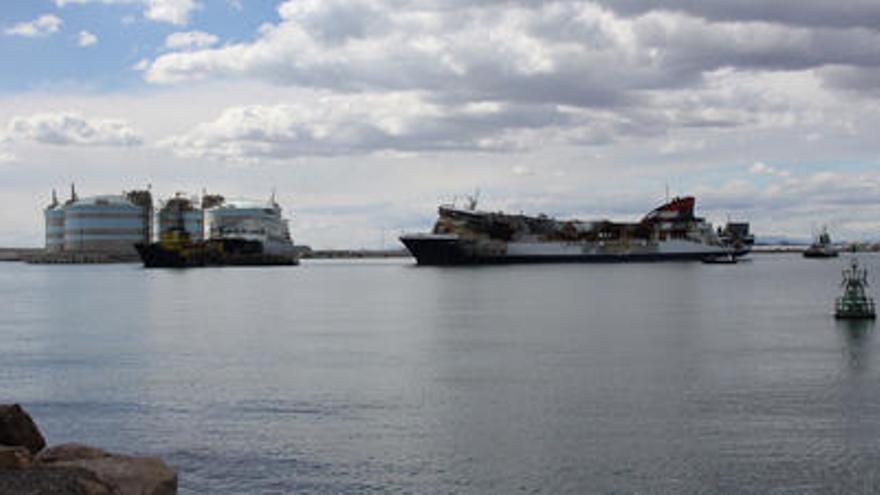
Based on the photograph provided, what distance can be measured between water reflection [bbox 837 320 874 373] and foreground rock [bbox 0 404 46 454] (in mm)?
31463

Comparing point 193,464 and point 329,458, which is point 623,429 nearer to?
point 329,458

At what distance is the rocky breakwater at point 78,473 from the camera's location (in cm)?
1730

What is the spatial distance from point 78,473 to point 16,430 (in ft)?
17.7

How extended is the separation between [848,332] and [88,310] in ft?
194

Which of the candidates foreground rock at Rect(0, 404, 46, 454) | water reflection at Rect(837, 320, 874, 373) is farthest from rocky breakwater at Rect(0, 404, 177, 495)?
water reflection at Rect(837, 320, 874, 373)

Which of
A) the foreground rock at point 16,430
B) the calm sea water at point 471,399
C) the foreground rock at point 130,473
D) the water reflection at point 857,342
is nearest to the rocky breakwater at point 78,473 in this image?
the foreground rock at point 130,473

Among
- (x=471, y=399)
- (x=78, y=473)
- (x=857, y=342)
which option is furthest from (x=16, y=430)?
(x=857, y=342)

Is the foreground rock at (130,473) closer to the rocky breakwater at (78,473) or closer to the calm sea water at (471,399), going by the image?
the rocky breakwater at (78,473)

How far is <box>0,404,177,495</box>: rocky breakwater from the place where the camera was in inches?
681

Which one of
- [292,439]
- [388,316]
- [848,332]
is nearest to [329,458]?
[292,439]

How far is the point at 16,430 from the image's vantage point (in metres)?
22.8

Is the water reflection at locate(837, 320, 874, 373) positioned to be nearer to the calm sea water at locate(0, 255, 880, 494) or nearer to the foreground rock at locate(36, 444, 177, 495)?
the calm sea water at locate(0, 255, 880, 494)

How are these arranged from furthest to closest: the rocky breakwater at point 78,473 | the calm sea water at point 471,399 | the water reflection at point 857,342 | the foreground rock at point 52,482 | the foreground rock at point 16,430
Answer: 1. the water reflection at point 857,342
2. the calm sea water at point 471,399
3. the foreground rock at point 16,430
4. the rocky breakwater at point 78,473
5. the foreground rock at point 52,482

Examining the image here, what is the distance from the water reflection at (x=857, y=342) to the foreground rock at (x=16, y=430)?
31.5 meters
